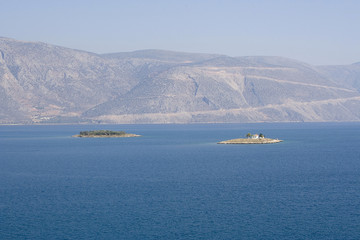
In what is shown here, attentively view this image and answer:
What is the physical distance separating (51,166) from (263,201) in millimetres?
67250

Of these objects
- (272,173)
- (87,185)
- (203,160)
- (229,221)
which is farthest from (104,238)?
(203,160)

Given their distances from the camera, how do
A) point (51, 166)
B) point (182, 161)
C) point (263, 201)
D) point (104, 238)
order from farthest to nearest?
point (182, 161)
point (51, 166)
point (263, 201)
point (104, 238)

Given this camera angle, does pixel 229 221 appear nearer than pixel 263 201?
Yes

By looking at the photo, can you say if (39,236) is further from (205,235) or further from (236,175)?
(236,175)

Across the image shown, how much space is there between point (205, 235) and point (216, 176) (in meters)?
48.2

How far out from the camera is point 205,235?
66000mm

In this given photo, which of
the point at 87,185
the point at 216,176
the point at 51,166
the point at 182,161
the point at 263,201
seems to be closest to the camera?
the point at 263,201

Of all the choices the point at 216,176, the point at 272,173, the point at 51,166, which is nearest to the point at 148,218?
the point at 216,176

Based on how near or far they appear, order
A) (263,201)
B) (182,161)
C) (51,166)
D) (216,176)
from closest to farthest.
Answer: (263,201)
(216,176)
(51,166)
(182,161)

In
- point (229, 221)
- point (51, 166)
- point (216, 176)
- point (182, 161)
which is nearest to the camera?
point (229, 221)

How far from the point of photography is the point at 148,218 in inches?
2921

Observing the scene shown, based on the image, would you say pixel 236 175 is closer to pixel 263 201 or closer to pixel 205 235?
pixel 263 201

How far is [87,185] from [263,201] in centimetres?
3367

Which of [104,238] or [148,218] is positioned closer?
[104,238]
